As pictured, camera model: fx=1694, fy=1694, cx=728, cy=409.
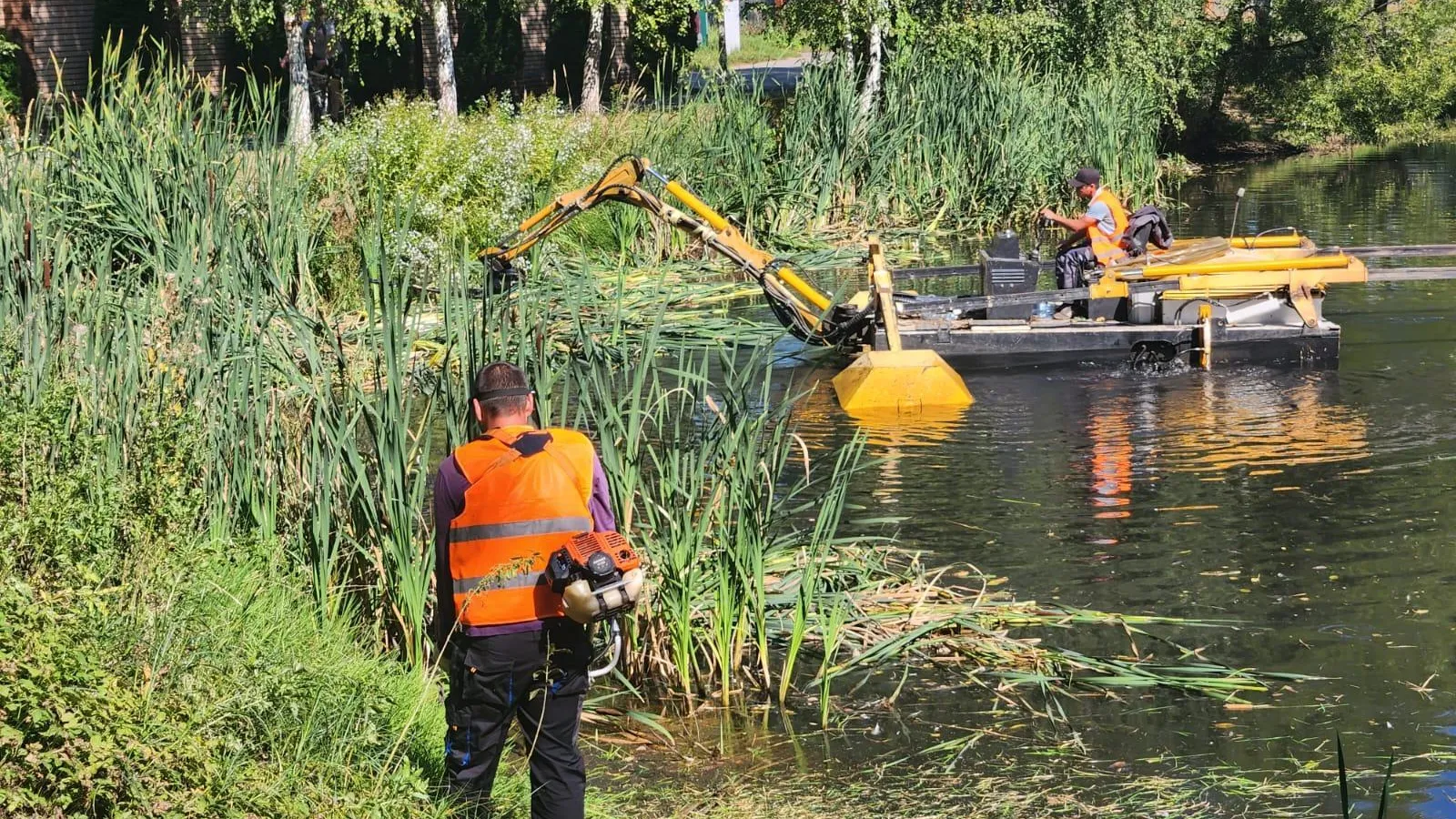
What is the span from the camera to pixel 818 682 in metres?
7.01

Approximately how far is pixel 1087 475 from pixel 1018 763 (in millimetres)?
4892

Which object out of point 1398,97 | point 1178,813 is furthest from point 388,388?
point 1398,97

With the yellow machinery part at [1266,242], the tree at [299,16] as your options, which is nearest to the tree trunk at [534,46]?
the tree at [299,16]

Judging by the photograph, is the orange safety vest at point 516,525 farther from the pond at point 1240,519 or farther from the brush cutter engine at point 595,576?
the pond at point 1240,519

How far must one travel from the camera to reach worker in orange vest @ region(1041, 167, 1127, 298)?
1480 cm

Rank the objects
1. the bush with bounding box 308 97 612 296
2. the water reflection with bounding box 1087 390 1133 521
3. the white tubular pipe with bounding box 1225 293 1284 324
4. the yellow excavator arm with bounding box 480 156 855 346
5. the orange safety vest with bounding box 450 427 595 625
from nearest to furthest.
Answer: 1. the orange safety vest with bounding box 450 427 595 625
2. the water reflection with bounding box 1087 390 1133 521
3. the yellow excavator arm with bounding box 480 156 855 346
4. the white tubular pipe with bounding box 1225 293 1284 324
5. the bush with bounding box 308 97 612 296

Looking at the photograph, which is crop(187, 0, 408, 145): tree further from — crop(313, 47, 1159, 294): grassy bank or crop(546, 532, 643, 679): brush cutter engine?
crop(546, 532, 643, 679): brush cutter engine

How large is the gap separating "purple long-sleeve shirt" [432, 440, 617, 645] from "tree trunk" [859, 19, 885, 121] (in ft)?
58.2

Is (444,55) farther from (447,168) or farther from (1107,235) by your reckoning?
(1107,235)

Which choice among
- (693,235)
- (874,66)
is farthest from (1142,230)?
(874,66)

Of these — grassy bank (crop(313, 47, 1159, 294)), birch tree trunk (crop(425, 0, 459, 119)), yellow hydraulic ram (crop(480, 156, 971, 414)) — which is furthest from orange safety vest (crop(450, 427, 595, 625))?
birch tree trunk (crop(425, 0, 459, 119))

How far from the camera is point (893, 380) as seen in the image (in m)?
12.6

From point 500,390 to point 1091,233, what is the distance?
1043 centimetres

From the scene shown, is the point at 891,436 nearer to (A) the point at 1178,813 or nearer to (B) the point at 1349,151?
(A) the point at 1178,813
